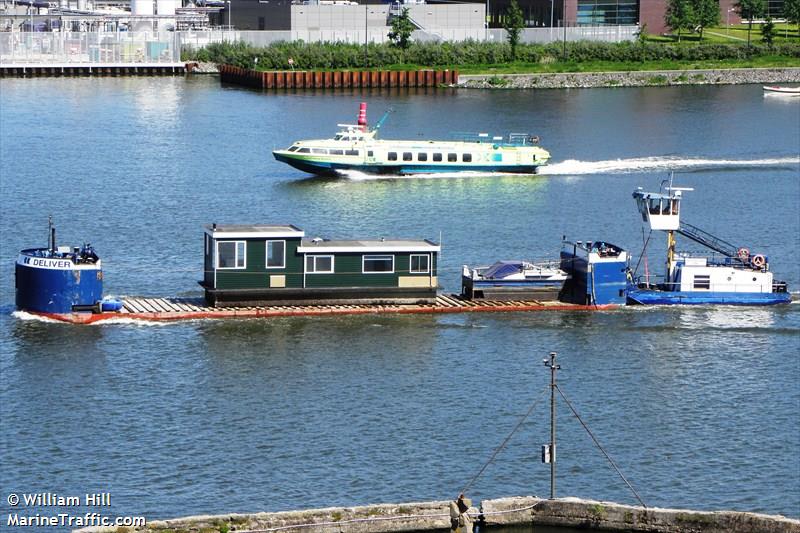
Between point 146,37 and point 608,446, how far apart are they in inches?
4931

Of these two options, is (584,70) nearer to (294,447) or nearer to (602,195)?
(602,195)

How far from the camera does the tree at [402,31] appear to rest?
536ft

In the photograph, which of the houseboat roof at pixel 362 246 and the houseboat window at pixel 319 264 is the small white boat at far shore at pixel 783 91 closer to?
the houseboat roof at pixel 362 246

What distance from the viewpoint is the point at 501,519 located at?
131ft

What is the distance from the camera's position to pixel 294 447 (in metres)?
48.6

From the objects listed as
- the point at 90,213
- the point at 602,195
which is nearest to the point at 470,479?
the point at 90,213

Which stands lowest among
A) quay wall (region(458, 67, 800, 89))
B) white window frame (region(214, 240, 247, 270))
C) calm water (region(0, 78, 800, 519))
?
calm water (region(0, 78, 800, 519))

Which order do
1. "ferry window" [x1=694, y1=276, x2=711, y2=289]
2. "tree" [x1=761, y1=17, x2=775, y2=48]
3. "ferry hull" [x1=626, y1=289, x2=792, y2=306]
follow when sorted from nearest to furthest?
"ferry hull" [x1=626, y1=289, x2=792, y2=306] → "ferry window" [x1=694, y1=276, x2=711, y2=289] → "tree" [x1=761, y1=17, x2=775, y2=48]

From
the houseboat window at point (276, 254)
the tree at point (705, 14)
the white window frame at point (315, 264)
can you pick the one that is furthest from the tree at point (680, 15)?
the houseboat window at point (276, 254)

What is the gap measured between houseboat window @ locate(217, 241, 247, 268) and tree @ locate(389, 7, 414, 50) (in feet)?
340

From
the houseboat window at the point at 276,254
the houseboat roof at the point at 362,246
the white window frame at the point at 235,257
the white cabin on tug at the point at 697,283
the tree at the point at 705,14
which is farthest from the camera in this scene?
the tree at the point at 705,14

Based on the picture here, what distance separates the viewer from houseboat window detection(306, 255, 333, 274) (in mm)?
62719

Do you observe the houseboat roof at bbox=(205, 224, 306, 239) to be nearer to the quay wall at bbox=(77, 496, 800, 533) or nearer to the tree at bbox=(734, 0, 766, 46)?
the quay wall at bbox=(77, 496, 800, 533)

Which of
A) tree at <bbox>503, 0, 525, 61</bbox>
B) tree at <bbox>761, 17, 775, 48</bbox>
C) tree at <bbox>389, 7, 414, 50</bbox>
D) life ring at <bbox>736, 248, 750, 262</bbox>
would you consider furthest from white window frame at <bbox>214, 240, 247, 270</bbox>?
tree at <bbox>761, 17, 775, 48</bbox>
